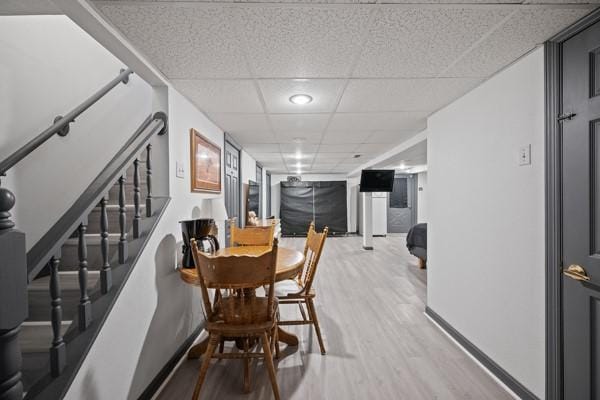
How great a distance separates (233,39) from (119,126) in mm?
1825

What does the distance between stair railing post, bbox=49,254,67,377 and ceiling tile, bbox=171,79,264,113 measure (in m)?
1.47

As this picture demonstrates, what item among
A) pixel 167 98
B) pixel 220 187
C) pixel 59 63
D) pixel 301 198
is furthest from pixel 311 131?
pixel 301 198

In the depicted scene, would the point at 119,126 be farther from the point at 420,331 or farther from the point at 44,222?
the point at 420,331

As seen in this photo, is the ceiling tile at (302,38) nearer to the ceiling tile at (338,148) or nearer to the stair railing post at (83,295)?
the stair railing post at (83,295)

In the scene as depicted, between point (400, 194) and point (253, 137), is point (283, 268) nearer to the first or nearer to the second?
point (253, 137)

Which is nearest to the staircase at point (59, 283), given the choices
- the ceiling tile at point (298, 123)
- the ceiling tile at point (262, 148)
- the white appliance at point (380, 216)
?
the ceiling tile at point (298, 123)

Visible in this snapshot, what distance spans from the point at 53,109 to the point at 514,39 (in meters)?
3.20

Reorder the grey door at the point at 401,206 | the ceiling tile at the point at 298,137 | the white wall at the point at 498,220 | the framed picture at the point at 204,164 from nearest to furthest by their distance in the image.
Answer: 1. the white wall at the point at 498,220
2. the framed picture at the point at 204,164
3. the ceiling tile at the point at 298,137
4. the grey door at the point at 401,206

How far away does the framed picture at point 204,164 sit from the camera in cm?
237

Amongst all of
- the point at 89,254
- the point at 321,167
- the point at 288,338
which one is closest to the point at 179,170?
the point at 89,254

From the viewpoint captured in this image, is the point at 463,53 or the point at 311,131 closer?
the point at 463,53

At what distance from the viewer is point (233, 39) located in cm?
142

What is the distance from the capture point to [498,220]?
1.82 meters

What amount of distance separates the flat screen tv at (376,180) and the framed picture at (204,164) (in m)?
3.86
